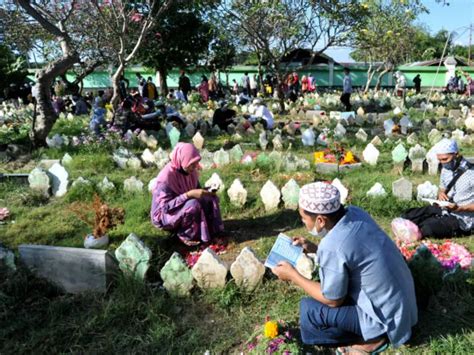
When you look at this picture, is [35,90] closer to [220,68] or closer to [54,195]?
[54,195]

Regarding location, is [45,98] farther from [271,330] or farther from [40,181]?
[271,330]

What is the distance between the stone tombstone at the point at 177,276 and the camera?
11.0ft

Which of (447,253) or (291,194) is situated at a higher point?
(291,194)

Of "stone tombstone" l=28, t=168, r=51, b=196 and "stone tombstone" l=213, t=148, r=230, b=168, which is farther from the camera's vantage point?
"stone tombstone" l=213, t=148, r=230, b=168

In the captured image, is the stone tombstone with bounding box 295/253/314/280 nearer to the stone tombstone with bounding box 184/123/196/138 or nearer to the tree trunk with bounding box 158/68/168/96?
the stone tombstone with bounding box 184/123/196/138

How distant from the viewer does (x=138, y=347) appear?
9.40ft

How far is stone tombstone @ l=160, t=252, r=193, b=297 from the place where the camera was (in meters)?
3.34

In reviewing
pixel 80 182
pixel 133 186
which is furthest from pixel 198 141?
pixel 80 182

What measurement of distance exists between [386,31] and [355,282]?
56.0 feet

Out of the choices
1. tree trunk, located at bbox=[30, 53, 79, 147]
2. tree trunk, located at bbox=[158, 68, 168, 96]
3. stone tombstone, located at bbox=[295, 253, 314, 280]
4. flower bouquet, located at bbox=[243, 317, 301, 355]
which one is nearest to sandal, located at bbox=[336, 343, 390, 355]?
flower bouquet, located at bbox=[243, 317, 301, 355]

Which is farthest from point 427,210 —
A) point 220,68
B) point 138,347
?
point 220,68

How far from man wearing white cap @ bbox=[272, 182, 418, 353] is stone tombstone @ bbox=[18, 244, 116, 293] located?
1671mm

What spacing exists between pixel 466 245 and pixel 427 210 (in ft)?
1.57

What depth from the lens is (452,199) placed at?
13.7 ft
